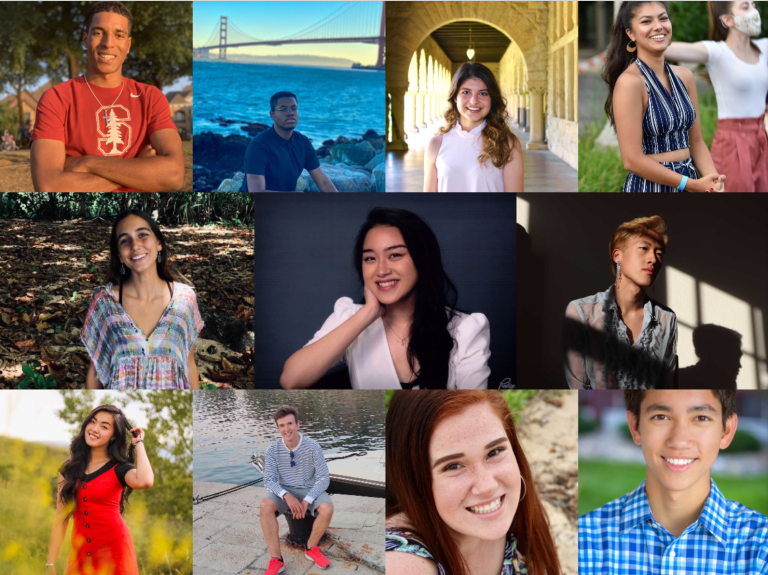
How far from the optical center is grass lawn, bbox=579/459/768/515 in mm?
4020

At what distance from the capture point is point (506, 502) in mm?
3842

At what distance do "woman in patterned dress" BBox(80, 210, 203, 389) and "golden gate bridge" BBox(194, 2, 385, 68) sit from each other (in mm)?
1040

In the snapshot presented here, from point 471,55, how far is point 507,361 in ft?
5.54

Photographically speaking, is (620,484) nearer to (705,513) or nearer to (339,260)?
(705,513)

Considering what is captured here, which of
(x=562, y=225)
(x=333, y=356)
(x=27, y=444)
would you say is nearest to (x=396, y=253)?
(x=333, y=356)

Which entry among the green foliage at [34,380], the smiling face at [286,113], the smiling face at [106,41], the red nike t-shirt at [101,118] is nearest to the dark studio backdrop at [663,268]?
the smiling face at [286,113]

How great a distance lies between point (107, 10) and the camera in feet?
13.2

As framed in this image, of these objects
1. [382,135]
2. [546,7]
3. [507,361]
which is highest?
[546,7]

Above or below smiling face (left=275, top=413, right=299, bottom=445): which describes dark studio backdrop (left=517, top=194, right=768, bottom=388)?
above

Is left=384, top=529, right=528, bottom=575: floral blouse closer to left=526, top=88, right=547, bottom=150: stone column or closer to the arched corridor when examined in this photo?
the arched corridor

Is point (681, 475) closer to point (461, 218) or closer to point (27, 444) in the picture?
point (461, 218)

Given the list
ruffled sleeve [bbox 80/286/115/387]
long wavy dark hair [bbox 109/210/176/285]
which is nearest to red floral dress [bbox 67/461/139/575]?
ruffled sleeve [bbox 80/286/115/387]

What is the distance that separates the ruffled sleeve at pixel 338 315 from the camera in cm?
404

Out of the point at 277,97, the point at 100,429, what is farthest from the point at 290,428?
the point at 277,97
